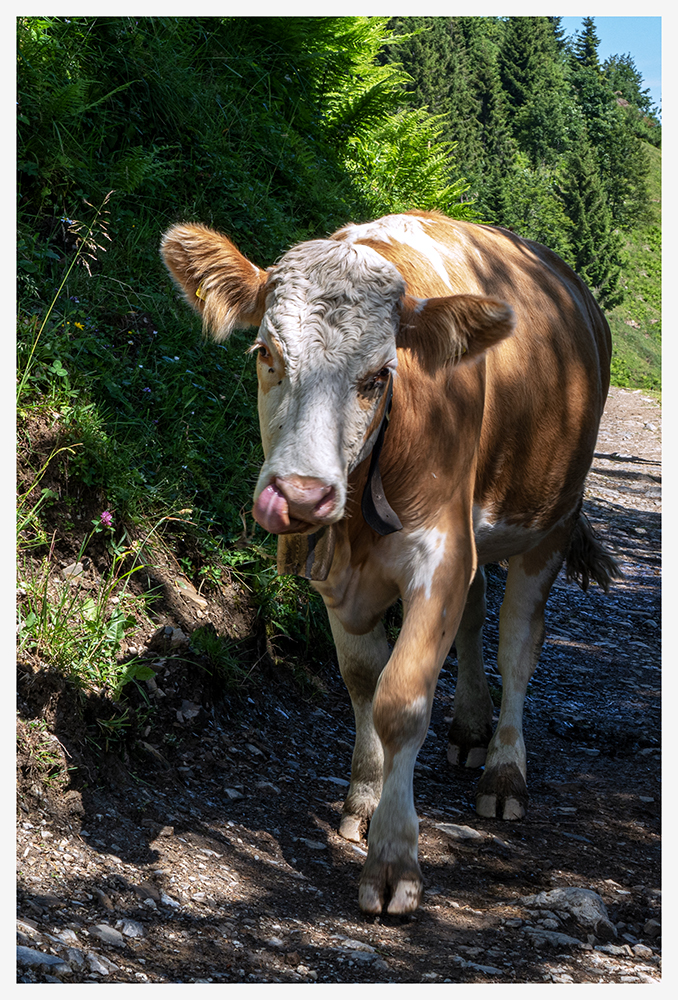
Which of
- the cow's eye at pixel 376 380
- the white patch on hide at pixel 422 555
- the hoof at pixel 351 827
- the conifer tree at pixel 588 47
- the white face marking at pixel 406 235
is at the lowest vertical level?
the hoof at pixel 351 827

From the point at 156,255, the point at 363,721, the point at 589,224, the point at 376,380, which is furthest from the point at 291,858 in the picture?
the point at 589,224

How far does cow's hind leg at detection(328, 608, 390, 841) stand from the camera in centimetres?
399

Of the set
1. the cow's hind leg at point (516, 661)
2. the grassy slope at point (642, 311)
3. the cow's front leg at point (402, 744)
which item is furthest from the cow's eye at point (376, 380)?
the grassy slope at point (642, 311)

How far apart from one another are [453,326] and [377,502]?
721 millimetres

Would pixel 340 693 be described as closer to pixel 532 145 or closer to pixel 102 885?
pixel 102 885

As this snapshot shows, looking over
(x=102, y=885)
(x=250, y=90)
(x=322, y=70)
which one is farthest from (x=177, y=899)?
(x=322, y=70)

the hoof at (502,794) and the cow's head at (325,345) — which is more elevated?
the cow's head at (325,345)

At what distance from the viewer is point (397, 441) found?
3461 mm

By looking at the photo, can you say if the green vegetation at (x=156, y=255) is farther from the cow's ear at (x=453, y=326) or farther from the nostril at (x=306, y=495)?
the cow's ear at (x=453, y=326)

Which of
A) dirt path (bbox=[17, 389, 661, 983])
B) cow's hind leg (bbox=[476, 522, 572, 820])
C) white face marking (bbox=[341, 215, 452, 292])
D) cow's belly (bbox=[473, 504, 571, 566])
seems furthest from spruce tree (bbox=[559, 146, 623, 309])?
dirt path (bbox=[17, 389, 661, 983])

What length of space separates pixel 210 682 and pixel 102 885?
151cm

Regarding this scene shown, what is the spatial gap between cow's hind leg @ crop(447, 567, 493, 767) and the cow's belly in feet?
1.46

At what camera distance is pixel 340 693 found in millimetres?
5387

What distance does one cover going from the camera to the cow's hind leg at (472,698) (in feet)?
16.7
